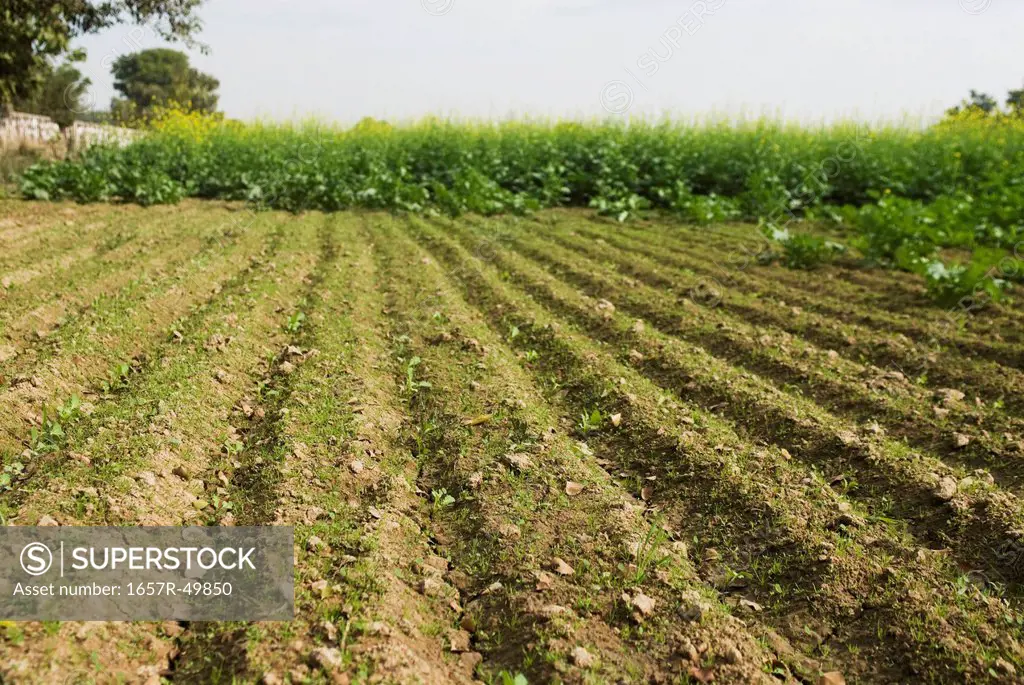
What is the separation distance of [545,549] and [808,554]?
1212 mm

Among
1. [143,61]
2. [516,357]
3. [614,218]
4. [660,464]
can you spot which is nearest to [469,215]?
[614,218]

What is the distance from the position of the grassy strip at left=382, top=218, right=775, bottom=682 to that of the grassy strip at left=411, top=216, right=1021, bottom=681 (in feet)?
0.99

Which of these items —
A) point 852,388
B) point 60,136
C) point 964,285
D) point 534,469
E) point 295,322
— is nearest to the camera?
point 534,469

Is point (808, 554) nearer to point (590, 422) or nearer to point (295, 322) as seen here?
point (590, 422)

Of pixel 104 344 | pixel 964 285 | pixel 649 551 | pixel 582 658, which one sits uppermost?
pixel 964 285

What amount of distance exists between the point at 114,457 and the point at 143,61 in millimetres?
63362

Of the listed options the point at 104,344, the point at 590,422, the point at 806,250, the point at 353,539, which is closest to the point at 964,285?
the point at 806,250

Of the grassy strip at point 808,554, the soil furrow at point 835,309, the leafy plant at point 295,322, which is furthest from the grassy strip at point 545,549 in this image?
the soil furrow at point 835,309

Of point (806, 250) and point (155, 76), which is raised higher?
point (155, 76)

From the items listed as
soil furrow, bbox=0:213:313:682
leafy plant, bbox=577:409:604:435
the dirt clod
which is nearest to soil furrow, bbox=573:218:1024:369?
leafy plant, bbox=577:409:604:435

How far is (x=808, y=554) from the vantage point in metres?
3.66

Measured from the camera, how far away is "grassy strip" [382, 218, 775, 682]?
3023mm

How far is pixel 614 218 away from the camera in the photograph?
51.6 ft

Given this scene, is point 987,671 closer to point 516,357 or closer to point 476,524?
point 476,524
